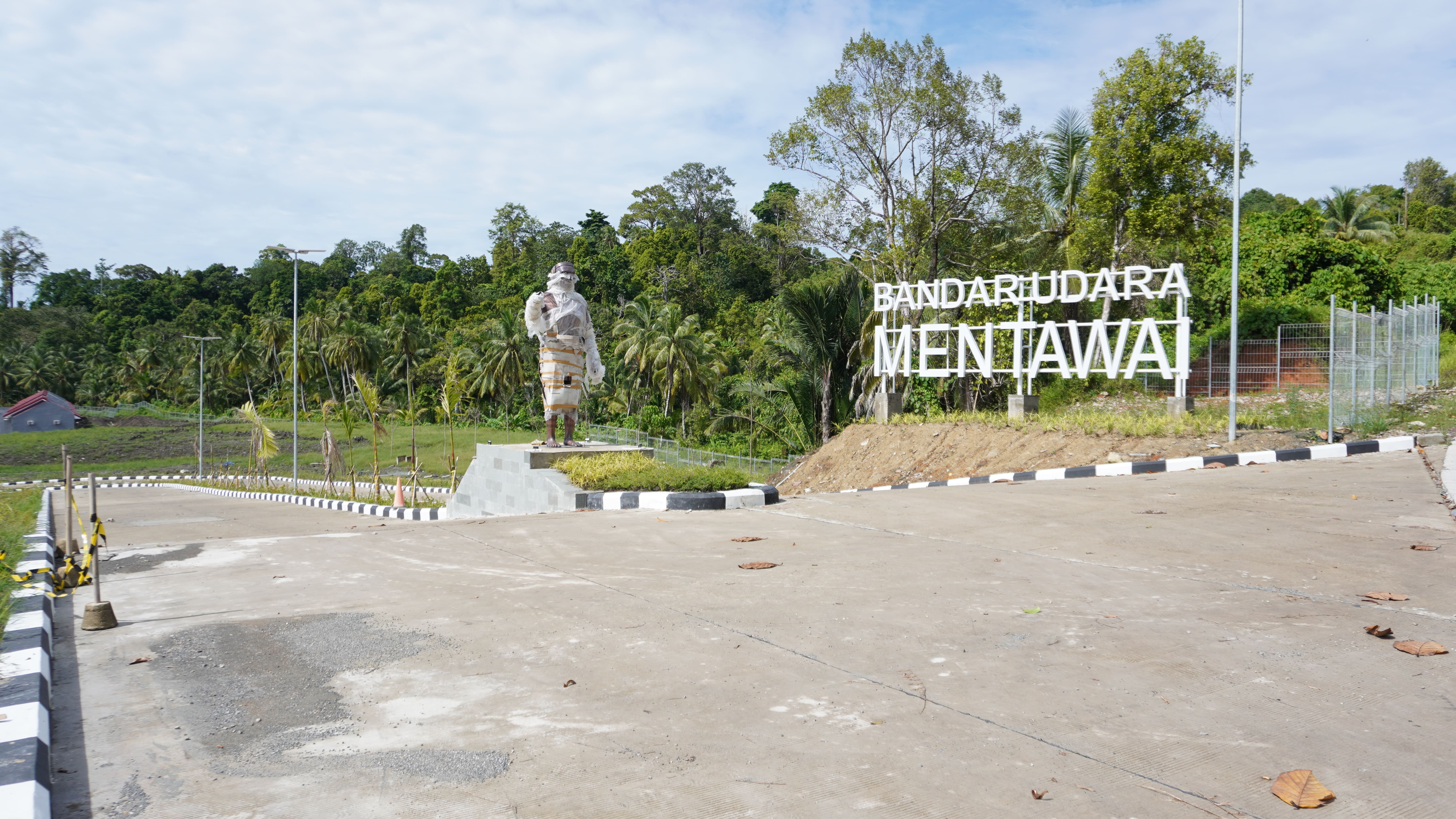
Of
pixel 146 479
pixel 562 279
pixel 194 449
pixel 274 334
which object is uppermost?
pixel 274 334

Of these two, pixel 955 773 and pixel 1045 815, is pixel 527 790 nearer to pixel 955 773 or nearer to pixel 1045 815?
pixel 955 773

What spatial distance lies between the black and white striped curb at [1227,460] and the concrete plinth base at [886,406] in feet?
20.3

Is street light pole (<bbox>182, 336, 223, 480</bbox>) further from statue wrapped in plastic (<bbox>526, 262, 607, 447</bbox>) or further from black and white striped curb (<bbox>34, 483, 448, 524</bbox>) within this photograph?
statue wrapped in plastic (<bbox>526, 262, 607, 447</bbox>)

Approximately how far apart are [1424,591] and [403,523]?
910 cm

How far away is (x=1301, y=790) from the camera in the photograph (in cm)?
277

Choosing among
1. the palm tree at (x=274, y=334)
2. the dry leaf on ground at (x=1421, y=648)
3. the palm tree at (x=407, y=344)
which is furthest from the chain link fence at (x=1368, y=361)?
the palm tree at (x=274, y=334)

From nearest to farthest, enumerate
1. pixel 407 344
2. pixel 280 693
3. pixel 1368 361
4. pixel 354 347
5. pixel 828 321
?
pixel 280 693
pixel 1368 361
pixel 828 321
pixel 407 344
pixel 354 347

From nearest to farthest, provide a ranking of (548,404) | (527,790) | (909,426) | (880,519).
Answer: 1. (527,790)
2. (880,519)
3. (548,404)
4. (909,426)

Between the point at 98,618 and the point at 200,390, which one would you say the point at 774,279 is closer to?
the point at 200,390

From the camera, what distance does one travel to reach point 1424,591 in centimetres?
512

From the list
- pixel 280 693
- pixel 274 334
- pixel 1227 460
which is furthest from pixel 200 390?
pixel 280 693


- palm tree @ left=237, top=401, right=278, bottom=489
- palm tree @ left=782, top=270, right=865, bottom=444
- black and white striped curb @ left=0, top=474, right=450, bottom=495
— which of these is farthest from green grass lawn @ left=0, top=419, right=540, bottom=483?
palm tree @ left=782, top=270, right=865, bottom=444

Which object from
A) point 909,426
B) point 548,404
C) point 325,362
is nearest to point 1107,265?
point 909,426

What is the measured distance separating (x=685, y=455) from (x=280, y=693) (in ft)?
81.9
